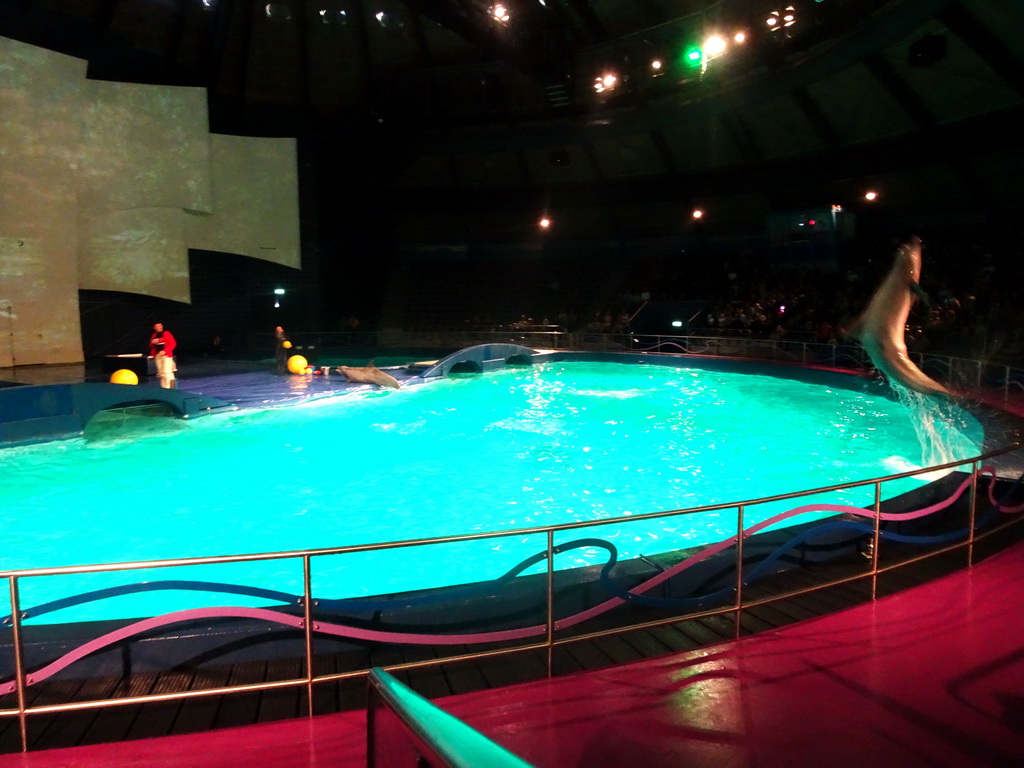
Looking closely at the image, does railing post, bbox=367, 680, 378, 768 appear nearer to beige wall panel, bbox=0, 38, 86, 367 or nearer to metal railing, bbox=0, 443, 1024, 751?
metal railing, bbox=0, 443, 1024, 751

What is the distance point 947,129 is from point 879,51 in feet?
14.2

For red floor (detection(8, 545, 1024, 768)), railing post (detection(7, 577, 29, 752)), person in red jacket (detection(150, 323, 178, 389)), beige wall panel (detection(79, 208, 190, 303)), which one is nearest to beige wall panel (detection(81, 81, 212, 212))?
beige wall panel (detection(79, 208, 190, 303))

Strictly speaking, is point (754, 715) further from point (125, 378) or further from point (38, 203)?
point (38, 203)

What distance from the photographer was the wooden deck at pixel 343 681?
9.94ft

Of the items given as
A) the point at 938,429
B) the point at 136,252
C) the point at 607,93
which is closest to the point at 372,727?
the point at 938,429

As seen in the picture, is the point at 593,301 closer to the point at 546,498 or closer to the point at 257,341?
the point at 257,341

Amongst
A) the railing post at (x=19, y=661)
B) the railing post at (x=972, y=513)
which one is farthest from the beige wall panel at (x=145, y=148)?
the railing post at (x=972, y=513)

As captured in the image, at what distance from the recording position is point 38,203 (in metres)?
17.7

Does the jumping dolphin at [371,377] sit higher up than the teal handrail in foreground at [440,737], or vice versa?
the teal handrail in foreground at [440,737]

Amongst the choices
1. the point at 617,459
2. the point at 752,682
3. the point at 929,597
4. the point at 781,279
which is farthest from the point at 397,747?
the point at 781,279

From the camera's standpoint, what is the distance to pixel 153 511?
7629 mm

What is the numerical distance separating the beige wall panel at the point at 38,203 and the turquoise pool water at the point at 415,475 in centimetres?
865

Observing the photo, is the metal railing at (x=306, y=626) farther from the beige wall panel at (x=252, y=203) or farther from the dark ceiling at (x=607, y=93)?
the beige wall panel at (x=252, y=203)

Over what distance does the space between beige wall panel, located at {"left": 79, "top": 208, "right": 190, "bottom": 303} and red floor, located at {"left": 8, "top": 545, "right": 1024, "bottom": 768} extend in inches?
780
